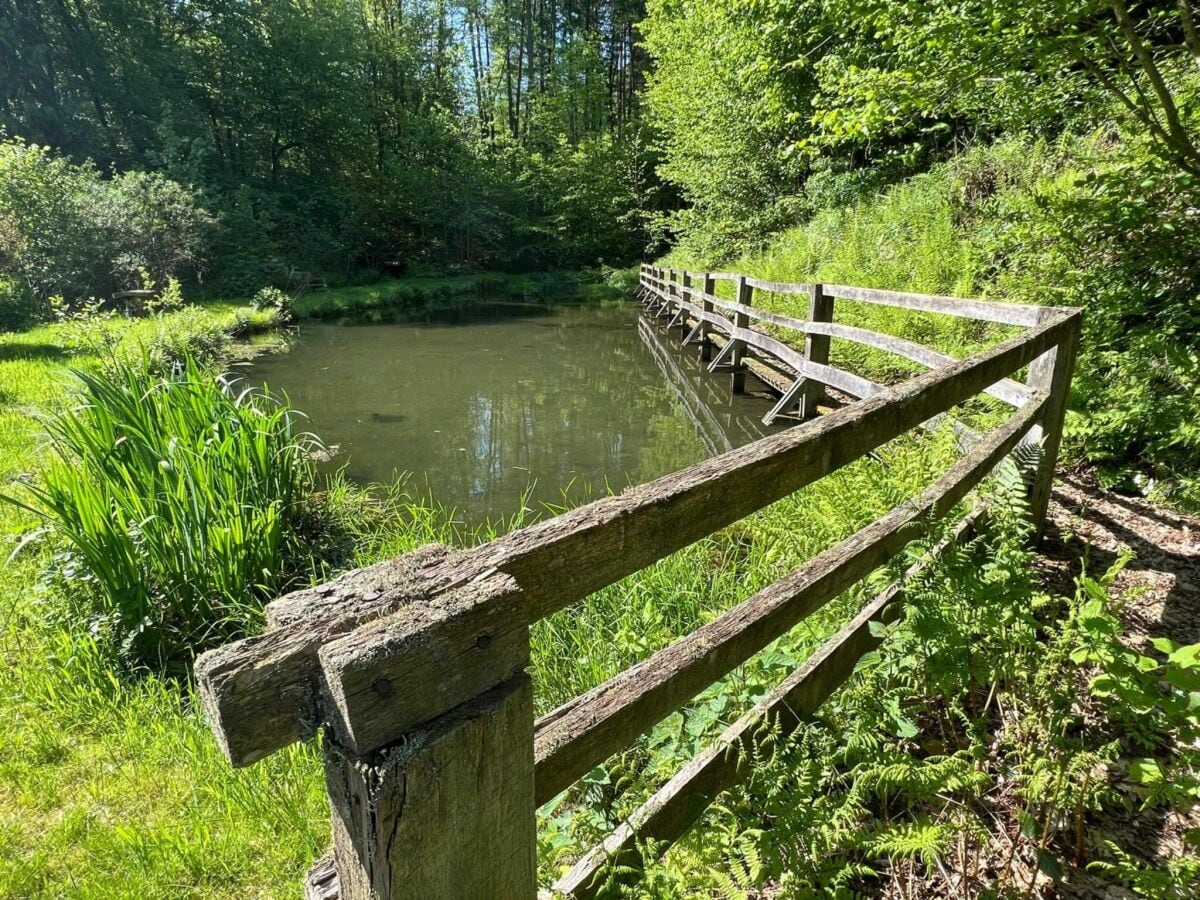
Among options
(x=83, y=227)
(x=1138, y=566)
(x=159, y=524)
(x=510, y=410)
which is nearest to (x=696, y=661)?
(x=1138, y=566)

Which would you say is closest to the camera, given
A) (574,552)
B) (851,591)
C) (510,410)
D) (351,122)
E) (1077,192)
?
(574,552)

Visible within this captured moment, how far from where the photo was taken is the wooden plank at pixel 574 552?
2.14 ft

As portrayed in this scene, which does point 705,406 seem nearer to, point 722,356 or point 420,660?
point 722,356

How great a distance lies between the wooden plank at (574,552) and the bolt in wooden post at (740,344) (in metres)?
6.91

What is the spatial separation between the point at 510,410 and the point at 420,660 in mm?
7981

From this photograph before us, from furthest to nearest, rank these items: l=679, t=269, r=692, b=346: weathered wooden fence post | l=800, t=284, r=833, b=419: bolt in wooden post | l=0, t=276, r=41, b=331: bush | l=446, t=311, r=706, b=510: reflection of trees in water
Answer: l=0, t=276, r=41, b=331: bush
l=679, t=269, r=692, b=346: weathered wooden fence post
l=446, t=311, r=706, b=510: reflection of trees in water
l=800, t=284, r=833, b=419: bolt in wooden post

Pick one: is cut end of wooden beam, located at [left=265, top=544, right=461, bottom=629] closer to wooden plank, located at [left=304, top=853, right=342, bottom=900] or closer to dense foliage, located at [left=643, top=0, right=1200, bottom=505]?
wooden plank, located at [left=304, top=853, right=342, bottom=900]

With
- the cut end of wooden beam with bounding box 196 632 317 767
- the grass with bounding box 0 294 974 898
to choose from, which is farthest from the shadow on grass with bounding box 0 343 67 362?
the cut end of wooden beam with bounding box 196 632 317 767

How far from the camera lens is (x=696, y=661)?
1323 mm

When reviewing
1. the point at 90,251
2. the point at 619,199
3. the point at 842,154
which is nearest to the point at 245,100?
the point at 90,251

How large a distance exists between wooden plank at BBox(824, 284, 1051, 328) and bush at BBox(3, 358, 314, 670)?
13.2 feet

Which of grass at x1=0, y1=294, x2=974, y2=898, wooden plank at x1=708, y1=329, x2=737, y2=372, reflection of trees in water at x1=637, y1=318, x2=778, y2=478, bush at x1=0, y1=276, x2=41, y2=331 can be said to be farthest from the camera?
bush at x1=0, y1=276, x2=41, y2=331

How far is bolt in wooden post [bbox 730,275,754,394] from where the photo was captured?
8.44m

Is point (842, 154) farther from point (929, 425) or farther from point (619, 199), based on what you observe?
point (619, 199)
